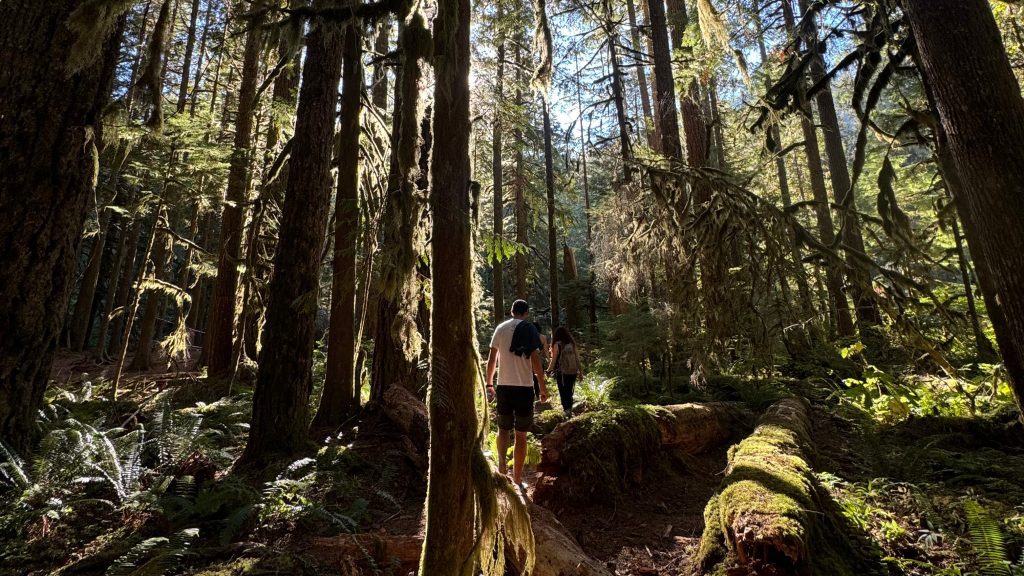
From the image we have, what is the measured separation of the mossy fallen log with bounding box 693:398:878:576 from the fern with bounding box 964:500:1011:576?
708 millimetres

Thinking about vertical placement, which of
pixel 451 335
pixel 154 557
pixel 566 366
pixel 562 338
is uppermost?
pixel 562 338

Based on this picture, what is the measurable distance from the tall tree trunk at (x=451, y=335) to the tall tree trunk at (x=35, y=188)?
376cm

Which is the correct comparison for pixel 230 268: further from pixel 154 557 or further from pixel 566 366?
pixel 154 557

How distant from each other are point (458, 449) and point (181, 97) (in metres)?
17.9

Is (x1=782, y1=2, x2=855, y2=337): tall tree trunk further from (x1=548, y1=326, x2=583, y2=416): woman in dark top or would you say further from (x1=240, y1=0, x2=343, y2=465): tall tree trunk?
(x1=240, y1=0, x2=343, y2=465): tall tree trunk

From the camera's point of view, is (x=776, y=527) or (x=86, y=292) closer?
(x=776, y=527)

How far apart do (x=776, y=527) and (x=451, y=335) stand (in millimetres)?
2731

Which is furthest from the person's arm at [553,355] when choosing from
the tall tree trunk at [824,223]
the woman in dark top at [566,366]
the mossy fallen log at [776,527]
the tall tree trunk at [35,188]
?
the tall tree trunk at [35,188]

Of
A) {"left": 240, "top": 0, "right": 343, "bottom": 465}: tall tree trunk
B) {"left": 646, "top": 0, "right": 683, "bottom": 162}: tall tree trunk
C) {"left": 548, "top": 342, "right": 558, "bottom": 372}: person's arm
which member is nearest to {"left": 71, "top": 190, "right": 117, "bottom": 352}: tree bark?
{"left": 240, "top": 0, "right": 343, "bottom": 465}: tall tree trunk

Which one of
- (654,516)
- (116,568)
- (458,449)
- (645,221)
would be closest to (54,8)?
(116,568)

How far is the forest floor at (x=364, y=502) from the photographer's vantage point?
329 centimetres

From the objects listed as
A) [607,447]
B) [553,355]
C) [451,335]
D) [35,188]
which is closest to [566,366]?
[553,355]

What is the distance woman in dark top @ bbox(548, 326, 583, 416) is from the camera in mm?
9633

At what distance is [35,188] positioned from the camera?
13.4 feet
